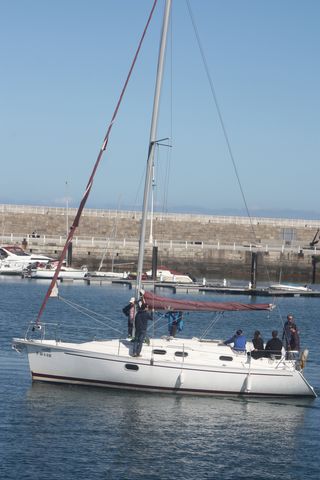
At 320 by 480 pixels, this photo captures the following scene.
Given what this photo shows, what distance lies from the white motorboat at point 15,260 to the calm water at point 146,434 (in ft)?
141

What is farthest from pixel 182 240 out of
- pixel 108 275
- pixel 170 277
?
pixel 170 277

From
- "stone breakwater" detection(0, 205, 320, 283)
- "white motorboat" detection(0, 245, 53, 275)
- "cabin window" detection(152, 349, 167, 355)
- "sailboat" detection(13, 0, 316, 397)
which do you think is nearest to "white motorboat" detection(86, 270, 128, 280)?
"stone breakwater" detection(0, 205, 320, 283)

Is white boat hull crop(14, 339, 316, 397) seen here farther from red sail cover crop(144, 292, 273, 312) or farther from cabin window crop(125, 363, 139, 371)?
Result: red sail cover crop(144, 292, 273, 312)

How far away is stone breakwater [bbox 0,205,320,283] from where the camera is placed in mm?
78312

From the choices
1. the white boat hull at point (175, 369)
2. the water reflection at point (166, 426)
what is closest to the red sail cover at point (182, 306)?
the white boat hull at point (175, 369)

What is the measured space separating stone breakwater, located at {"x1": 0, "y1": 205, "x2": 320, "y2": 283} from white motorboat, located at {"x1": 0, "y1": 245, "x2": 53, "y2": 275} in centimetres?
385

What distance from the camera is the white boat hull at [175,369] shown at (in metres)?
26.0

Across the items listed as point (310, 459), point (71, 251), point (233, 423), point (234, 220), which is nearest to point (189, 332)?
point (233, 423)

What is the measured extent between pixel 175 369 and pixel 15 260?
163 feet

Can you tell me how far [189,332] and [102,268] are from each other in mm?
37613

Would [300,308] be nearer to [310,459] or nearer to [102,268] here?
[102,268]

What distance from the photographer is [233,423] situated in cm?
2383

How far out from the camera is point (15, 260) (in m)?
74.6

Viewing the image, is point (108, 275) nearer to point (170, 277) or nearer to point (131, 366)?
point (170, 277)
